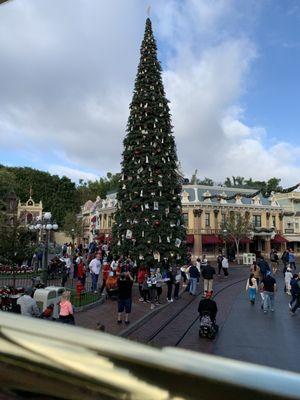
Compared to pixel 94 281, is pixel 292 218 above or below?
above

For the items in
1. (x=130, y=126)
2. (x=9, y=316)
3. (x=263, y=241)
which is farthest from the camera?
(x=263, y=241)

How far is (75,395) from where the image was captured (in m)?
0.61

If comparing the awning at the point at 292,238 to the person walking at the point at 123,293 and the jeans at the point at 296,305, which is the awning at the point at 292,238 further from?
the person walking at the point at 123,293

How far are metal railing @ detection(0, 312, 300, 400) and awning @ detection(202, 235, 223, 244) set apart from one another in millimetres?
44964

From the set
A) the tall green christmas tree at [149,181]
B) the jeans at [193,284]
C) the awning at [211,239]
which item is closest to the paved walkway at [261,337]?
the jeans at [193,284]

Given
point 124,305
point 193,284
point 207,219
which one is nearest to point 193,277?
point 193,284

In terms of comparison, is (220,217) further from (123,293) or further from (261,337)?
(261,337)

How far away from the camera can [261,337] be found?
35.7 feet

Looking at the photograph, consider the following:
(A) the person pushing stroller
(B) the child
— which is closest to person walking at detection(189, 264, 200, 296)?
(B) the child

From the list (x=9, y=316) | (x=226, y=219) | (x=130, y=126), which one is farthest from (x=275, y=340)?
(x=226, y=219)

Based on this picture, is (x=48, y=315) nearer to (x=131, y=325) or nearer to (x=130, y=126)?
(x=131, y=325)

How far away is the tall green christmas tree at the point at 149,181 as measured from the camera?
72.7 feet

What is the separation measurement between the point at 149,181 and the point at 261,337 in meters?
13.3

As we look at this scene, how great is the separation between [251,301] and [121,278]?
6.99 m
